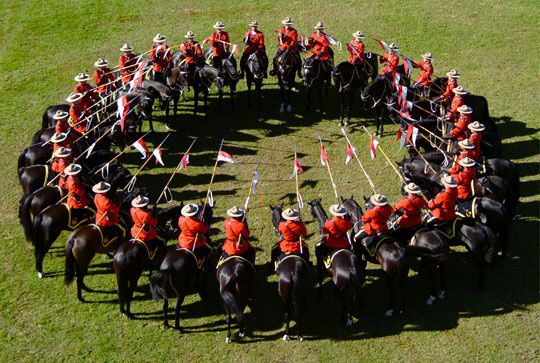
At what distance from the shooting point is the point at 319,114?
21.0 meters

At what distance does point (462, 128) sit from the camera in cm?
1678

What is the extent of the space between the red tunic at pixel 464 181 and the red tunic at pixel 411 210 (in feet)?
5.31

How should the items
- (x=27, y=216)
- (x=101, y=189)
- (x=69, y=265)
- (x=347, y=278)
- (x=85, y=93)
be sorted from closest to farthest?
(x=347, y=278)
(x=69, y=265)
(x=101, y=189)
(x=27, y=216)
(x=85, y=93)

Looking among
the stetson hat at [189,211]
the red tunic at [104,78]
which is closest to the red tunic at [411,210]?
the stetson hat at [189,211]

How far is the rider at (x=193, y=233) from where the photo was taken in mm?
12891

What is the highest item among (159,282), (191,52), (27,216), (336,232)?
(191,52)

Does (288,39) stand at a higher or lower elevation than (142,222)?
higher

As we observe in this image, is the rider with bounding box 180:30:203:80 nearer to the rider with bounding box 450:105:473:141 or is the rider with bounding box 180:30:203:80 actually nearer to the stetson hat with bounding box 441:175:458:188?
the rider with bounding box 450:105:473:141

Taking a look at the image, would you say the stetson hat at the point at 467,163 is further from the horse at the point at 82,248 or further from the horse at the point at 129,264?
the horse at the point at 82,248

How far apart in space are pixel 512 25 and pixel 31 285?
20.9 m

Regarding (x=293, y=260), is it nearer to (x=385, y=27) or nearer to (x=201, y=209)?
(x=201, y=209)

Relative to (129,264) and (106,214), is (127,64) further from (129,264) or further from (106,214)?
(129,264)

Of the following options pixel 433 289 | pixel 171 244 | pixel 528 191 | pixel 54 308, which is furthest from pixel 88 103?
pixel 528 191

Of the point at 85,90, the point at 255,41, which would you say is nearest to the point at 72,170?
the point at 85,90
